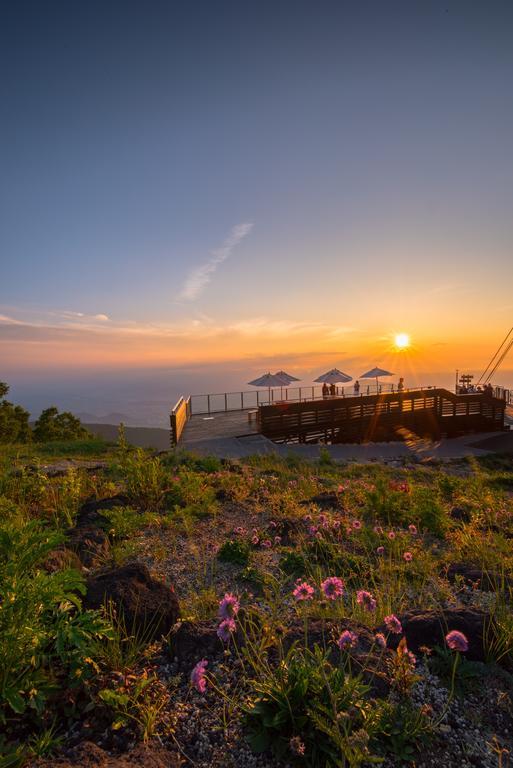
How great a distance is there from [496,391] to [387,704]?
116 feet

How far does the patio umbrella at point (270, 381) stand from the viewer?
29.8 meters

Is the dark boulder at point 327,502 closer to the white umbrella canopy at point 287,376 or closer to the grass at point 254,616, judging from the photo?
the grass at point 254,616

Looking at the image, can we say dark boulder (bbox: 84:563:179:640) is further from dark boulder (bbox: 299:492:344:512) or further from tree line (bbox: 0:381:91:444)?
tree line (bbox: 0:381:91:444)

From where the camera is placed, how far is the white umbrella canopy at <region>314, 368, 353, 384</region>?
29.9 meters

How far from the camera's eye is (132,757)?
196 cm

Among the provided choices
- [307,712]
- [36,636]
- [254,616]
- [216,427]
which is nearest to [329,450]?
[216,427]

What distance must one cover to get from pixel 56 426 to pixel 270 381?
14831mm

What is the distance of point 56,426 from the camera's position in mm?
28453

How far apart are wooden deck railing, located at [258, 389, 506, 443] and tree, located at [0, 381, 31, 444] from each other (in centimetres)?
1579

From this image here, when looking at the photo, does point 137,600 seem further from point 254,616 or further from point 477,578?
point 477,578

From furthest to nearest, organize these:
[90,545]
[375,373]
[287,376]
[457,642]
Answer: [375,373] → [287,376] → [90,545] → [457,642]

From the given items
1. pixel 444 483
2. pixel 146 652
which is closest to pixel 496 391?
pixel 444 483

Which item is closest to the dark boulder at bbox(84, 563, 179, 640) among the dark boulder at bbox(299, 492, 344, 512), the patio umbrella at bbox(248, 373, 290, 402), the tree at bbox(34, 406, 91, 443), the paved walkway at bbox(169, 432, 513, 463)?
the dark boulder at bbox(299, 492, 344, 512)

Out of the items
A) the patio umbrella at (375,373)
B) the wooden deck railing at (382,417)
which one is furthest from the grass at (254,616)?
the patio umbrella at (375,373)
